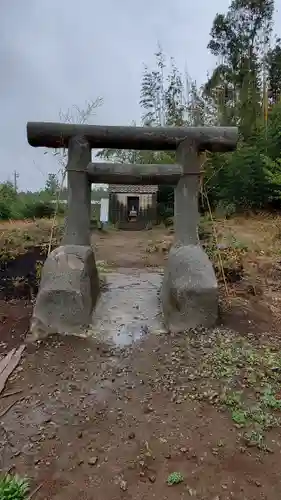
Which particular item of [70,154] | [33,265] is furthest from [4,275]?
[70,154]

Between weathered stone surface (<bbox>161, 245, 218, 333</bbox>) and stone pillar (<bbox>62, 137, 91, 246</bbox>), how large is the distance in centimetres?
93

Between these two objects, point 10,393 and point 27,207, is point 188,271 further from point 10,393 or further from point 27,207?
point 27,207

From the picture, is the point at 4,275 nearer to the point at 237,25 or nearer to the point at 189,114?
the point at 189,114

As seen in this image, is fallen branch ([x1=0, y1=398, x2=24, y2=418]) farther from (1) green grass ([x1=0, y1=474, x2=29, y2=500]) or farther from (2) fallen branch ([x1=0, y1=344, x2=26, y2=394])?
(1) green grass ([x1=0, y1=474, x2=29, y2=500])

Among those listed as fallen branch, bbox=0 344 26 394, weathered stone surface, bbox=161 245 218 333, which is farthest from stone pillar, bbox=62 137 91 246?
fallen branch, bbox=0 344 26 394

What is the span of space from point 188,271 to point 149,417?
1266mm

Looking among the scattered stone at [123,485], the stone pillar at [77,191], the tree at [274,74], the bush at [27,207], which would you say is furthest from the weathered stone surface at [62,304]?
the tree at [274,74]

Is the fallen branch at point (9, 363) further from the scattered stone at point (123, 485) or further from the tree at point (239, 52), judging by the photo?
the tree at point (239, 52)

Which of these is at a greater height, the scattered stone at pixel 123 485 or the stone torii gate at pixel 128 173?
the stone torii gate at pixel 128 173

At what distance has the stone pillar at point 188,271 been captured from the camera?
3141 mm

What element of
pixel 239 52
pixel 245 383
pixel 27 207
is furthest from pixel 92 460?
pixel 239 52

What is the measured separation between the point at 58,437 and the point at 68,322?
1.05 metres

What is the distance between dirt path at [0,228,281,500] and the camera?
1.92 meters

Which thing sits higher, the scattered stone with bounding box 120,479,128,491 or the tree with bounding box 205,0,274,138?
the tree with bounding box 205,0,274,138
